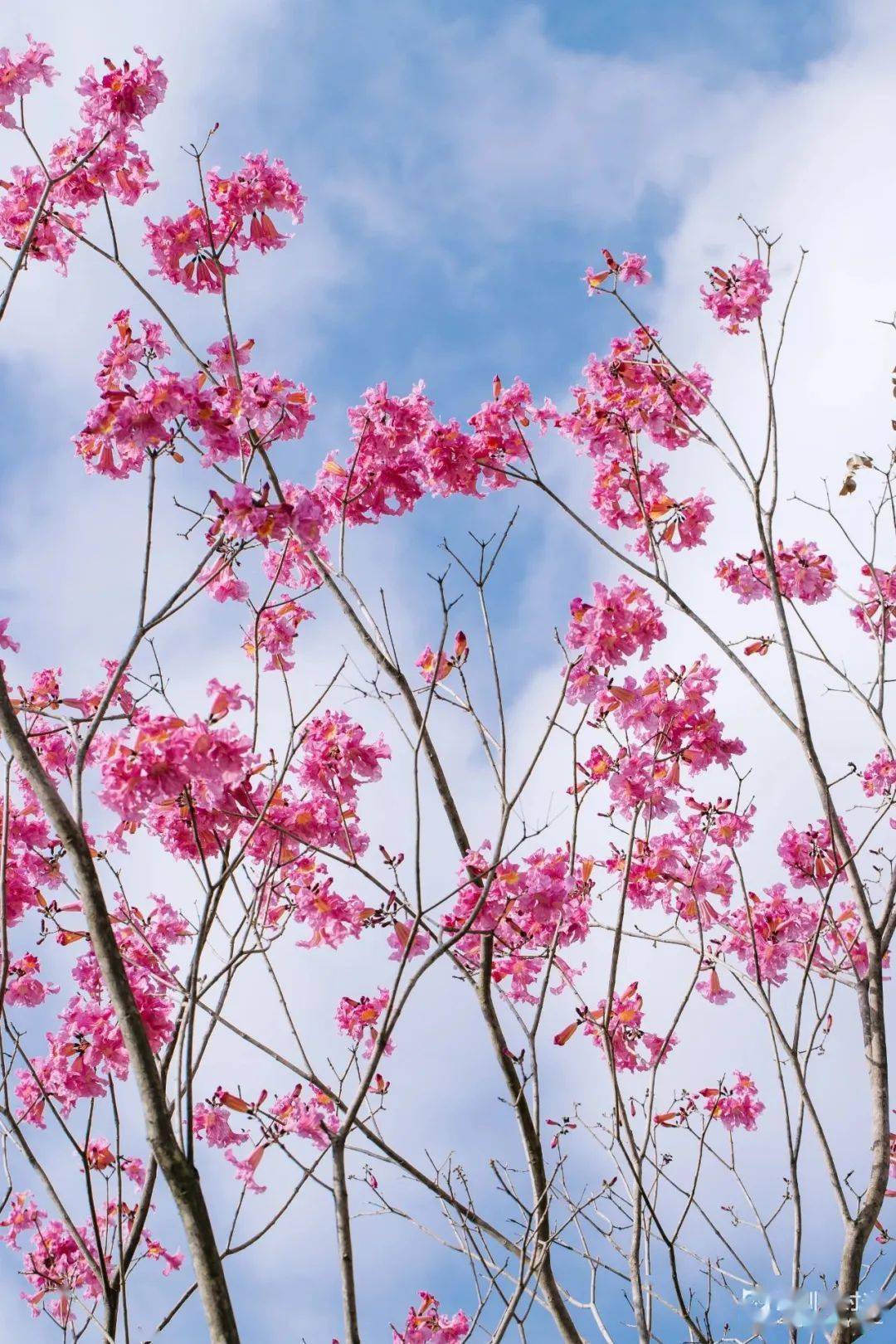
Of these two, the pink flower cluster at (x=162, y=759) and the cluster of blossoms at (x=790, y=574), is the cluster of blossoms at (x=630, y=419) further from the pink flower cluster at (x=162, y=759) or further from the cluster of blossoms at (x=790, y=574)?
the pink flower cluster at (x=162, y=759)

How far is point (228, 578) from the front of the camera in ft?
12.1

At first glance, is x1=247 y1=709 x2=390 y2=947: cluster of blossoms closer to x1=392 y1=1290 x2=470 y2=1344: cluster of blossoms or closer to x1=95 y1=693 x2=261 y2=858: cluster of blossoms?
x1=95 y1=693 x2=261 y2=858: cluster of blossoms

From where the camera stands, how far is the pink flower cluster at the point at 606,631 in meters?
3.69

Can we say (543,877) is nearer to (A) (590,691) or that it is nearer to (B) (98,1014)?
(A) (590,691)

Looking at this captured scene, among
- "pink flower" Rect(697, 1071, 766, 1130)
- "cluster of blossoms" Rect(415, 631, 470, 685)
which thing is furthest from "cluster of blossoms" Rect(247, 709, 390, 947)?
"pink flower" Rect(697, 1071, 766, 1130)

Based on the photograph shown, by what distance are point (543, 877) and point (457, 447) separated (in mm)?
1954

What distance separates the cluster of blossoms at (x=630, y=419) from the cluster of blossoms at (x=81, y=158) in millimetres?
2036

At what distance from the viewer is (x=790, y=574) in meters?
4.88

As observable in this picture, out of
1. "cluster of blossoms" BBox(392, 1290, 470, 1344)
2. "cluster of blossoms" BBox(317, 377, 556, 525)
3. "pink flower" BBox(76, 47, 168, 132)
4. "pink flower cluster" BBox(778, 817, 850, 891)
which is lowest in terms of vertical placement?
"cluster of blossoms" BBox(392, 1290, 470, 1344)

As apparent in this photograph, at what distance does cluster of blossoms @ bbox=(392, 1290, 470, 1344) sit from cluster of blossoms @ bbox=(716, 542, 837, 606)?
131 inches

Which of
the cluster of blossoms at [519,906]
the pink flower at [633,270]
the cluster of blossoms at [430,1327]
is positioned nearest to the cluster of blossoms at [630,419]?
the pink flower at [633,270]

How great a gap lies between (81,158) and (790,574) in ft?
10.6

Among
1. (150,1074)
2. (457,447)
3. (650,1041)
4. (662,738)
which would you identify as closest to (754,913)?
(650,1041)

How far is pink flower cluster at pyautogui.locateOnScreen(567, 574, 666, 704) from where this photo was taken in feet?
12.1
